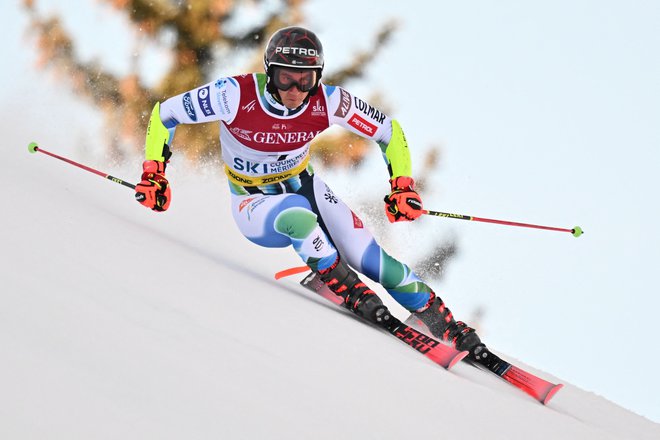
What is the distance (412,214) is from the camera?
3.98 meters

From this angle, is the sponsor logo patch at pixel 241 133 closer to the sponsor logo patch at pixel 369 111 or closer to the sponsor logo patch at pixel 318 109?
the sponsor logo patch at pixel 318 109

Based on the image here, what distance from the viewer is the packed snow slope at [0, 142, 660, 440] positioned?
1.49 metres

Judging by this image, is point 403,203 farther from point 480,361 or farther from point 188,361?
point 188,361

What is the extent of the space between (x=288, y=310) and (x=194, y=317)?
74 cm

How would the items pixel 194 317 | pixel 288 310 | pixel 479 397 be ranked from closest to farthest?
pixel 194 317
pixel 479 397
pixel 288 310

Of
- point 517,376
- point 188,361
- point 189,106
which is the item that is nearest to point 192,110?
point 189,106

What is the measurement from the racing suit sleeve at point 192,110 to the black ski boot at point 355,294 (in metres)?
0.97

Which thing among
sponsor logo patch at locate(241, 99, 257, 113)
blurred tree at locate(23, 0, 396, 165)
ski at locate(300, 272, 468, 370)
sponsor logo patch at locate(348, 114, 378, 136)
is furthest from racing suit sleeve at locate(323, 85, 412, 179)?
blurred tree at locate(23, 0, 396, 165)

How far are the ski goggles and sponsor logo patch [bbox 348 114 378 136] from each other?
1.43 ft

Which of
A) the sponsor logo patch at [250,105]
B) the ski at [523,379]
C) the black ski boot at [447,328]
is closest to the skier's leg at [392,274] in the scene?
the black ski boot at [447,328]

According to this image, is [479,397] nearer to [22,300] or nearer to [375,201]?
[22,300]

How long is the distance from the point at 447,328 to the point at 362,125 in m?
1.19

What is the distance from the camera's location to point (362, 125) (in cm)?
417

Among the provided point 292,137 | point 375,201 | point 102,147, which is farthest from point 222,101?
point 102,147
